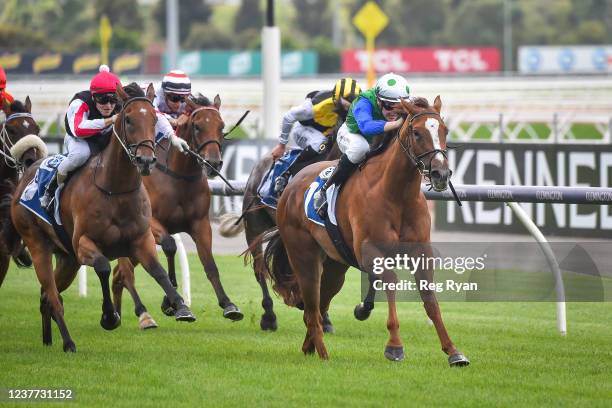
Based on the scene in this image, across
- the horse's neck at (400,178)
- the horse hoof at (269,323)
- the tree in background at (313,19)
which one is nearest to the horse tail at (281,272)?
the horse hoof at (269,323)

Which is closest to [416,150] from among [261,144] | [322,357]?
[322,357]

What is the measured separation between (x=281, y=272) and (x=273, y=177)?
179 centimetres

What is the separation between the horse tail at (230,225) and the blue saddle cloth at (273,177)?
0.51 m

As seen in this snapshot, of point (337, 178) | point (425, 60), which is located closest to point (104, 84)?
point (337, 178)

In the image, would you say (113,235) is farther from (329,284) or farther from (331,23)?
(331,23)

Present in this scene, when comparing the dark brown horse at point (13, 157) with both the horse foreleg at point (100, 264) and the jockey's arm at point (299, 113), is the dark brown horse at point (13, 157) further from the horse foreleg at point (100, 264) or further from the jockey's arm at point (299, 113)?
the jockey's arm at point (299, 113)

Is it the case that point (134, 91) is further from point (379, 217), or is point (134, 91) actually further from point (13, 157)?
point (13, 157)

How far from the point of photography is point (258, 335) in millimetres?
9789

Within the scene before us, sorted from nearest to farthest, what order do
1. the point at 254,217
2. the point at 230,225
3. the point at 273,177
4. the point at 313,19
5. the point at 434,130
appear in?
the point at 434,130 → the point at 273,177 → the point at 254,217 → the point at 230,225 → the point at 313,19

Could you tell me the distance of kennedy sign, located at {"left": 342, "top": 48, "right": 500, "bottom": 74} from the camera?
59875mm

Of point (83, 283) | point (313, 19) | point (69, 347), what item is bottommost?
point (83, 283)

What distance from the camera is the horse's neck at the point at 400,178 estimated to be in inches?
310

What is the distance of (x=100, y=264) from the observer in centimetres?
845

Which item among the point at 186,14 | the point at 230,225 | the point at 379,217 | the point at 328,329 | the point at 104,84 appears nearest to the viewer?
the point at 379,217
